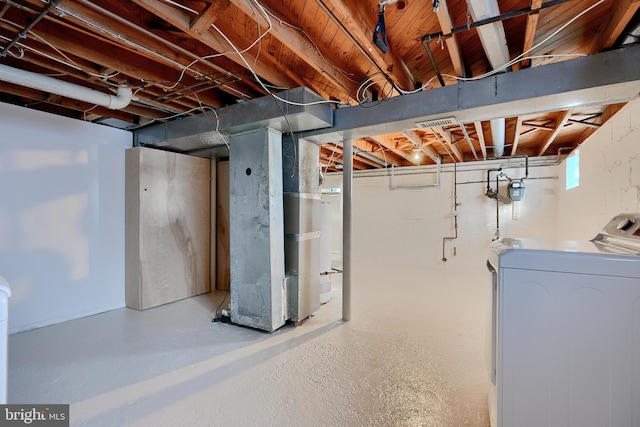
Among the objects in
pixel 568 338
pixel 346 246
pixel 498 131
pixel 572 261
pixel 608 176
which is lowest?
pixel 568 338

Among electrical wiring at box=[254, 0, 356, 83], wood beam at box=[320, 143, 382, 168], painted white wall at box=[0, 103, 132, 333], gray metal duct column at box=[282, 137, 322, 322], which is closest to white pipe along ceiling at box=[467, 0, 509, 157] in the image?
electrical wiring at box=[254, 0, 356, 83]

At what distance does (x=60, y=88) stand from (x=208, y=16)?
1536mm

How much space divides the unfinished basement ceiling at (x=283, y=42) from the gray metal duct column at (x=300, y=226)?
681 millimetres

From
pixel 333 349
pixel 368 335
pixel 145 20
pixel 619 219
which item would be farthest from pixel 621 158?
pixel 145 20

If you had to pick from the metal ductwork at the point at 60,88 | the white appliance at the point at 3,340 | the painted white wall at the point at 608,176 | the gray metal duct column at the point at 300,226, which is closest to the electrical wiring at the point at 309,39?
the gray metal duct column at the point at 300,226

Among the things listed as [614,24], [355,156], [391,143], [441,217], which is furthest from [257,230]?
[441,217]

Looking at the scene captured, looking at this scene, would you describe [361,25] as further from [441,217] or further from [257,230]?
[441,217]

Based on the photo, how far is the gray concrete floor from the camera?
1.62m

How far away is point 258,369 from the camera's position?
2.06 metres

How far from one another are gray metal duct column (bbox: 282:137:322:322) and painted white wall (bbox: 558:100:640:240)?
8.66 ft

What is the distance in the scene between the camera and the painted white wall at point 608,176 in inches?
80.7

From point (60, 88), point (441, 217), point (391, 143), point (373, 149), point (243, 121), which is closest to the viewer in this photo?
point (60, 88)

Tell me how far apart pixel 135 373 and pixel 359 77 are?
302 centimetres

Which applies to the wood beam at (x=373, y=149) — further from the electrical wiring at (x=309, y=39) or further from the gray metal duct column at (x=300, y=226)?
the electrical wiring at (x=309, y=39)
